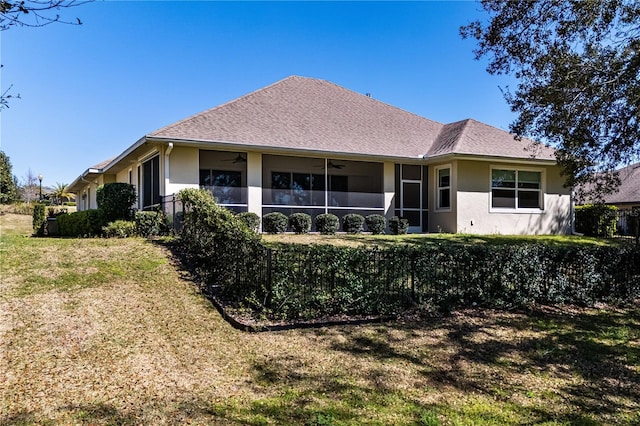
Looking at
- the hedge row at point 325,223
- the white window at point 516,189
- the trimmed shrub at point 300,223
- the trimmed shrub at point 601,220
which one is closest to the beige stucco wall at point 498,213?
the white window at point 516,189

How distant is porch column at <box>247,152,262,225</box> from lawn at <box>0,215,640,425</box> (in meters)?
8.22

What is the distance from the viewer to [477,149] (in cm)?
1723

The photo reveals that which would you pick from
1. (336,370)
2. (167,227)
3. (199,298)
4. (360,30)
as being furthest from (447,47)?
(336,370)

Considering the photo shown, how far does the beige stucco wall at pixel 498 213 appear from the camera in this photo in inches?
687

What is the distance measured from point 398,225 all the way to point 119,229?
10.0 metres

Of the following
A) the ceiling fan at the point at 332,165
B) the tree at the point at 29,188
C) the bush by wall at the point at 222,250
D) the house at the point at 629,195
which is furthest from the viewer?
the tree at the point at 29,188

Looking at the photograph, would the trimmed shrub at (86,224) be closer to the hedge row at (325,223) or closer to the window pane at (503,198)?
the hedge row at (325,223)

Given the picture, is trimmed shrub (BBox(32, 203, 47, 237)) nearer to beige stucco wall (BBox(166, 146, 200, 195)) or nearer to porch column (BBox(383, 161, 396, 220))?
beige stucco wall (BBox(166, 146, 200, 195))

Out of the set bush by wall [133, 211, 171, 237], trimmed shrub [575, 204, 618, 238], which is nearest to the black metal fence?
bush by wall [133, 211, 171, 237]

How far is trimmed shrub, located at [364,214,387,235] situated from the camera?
54.9ft

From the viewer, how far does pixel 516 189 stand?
1859 centimetres

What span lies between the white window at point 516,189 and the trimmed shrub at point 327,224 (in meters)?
7.13

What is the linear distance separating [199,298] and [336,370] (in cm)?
340

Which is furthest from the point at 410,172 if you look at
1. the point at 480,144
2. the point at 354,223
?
the point at 354,223
